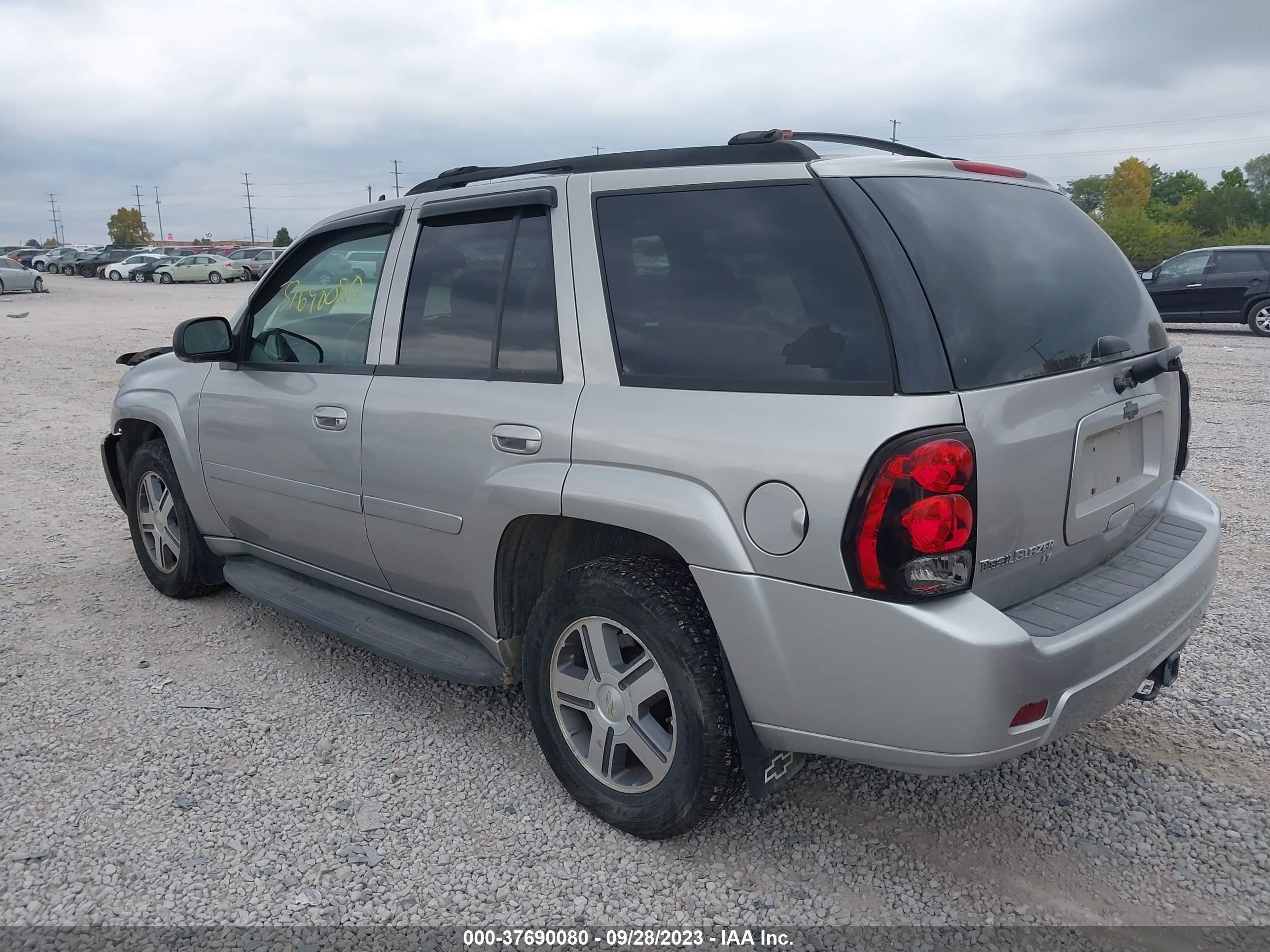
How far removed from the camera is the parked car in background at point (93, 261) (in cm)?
5175

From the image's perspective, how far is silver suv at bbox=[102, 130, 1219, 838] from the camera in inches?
88.3

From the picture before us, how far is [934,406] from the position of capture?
221 centimetres

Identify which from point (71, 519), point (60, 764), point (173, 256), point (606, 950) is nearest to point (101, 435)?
point (71, 519)

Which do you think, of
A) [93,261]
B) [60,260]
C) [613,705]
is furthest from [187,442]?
[60,260]

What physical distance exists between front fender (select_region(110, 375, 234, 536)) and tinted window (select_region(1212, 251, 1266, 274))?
17924mm

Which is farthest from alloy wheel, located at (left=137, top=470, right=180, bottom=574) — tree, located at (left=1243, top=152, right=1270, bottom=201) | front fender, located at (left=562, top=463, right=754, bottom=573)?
tree, located at (left=1243, top=152, right=1270, bottom=201)

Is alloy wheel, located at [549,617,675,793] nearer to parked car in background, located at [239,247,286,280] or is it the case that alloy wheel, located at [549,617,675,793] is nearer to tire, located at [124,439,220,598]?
tire, located at [124,439,220,598]

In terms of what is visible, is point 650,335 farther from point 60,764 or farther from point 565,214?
point 60,764

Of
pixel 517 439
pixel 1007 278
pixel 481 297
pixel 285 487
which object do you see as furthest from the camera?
pixel 285 487

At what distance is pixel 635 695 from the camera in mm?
2736

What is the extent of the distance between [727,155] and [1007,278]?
0.82 meters

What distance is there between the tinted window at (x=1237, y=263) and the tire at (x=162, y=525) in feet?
58.8

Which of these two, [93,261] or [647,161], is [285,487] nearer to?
[647,161]

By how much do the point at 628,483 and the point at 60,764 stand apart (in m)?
2.28
